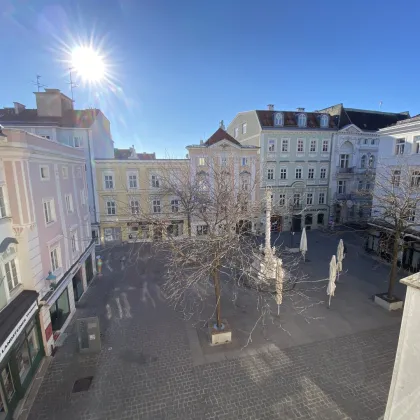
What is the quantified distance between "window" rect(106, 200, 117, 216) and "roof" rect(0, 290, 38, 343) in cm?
1537

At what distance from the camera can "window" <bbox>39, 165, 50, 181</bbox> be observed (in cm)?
1013

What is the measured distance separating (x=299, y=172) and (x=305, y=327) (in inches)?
761

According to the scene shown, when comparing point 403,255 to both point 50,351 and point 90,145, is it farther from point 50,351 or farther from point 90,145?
point 90,145

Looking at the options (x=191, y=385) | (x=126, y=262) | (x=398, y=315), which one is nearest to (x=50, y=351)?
(x=191, y=385)

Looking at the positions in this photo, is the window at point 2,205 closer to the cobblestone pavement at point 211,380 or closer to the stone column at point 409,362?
the cobblestone pavement at point 211,380

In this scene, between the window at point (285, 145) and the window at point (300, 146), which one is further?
the window at point (300, 146)

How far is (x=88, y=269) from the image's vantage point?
15.7m

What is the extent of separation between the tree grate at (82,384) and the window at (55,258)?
4673mm

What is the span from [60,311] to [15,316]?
3840 mm

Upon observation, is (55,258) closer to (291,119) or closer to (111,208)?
(111,208)

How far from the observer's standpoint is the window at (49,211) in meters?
10.4

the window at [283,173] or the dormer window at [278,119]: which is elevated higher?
the dormer window at [278,119]

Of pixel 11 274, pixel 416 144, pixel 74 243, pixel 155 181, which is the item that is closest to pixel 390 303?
pixel 416 144

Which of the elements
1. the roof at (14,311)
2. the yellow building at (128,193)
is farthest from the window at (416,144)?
the roof at (14,311)
